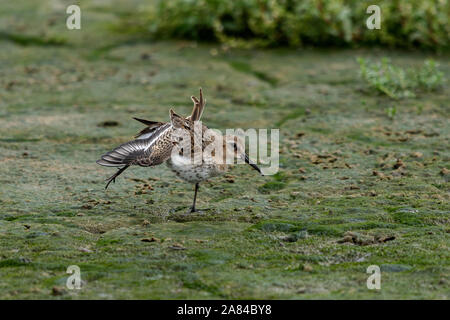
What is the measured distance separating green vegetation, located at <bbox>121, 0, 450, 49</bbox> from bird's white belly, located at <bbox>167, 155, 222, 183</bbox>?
4482mm

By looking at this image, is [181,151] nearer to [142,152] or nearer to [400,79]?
[142,152]

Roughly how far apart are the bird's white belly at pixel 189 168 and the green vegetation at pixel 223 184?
0.76 ft

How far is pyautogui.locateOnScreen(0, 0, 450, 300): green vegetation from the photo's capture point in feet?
12.1

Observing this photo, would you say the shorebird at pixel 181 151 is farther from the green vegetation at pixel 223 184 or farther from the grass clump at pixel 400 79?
the grass clump at pixel 400 79

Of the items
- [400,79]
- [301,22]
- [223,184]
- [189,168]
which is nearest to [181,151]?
[189,168]

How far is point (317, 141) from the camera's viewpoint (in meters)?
6.28

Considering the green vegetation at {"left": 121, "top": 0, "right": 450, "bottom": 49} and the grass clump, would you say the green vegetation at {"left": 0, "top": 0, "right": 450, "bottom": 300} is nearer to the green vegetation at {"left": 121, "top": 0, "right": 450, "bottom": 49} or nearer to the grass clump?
the grass clump

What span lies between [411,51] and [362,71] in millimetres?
1787

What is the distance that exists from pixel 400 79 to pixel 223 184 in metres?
2.93

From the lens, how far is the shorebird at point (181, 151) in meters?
4.56

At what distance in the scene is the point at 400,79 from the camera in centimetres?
748

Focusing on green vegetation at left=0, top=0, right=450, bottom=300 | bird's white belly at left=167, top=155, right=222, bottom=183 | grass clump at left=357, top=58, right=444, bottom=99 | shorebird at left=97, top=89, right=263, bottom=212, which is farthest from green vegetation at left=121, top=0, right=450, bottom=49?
bird's white belly at left=167, top=155, right=222, bottom=183

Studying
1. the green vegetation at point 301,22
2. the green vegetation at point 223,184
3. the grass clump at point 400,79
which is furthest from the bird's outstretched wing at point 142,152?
the green vegetation at point 301,22
